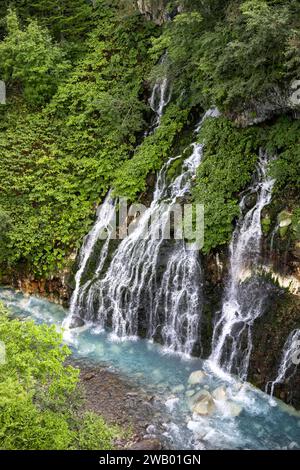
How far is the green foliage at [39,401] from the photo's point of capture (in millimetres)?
7648

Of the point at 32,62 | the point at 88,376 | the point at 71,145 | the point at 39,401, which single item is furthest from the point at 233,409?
the point at 32,62

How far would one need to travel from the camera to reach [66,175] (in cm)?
1756

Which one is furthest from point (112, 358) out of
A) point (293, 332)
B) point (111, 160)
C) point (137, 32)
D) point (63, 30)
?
point (63, 30)

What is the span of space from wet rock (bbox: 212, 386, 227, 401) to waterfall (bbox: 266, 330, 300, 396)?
3.67ft

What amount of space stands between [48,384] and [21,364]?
1.17 m

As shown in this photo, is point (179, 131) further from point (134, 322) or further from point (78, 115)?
point (134, 322)

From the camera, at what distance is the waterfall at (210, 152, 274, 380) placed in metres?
12.0

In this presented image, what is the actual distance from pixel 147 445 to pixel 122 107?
12.1 metres

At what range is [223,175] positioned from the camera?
13406 millimetres

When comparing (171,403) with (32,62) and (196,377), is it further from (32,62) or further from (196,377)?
(32,62)

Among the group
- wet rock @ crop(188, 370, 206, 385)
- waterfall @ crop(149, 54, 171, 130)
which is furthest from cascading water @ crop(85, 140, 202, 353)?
waterfall @ crop(149, 54, 171, 130)

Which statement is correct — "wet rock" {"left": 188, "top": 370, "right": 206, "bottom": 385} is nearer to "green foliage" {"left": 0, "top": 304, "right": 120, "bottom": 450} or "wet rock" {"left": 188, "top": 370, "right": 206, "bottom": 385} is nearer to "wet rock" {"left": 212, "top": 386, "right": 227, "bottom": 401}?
"wet rock" {"left": 212, "top": 386, "right": 227, "bottom": 401}

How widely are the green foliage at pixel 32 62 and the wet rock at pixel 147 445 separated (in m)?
14.7
